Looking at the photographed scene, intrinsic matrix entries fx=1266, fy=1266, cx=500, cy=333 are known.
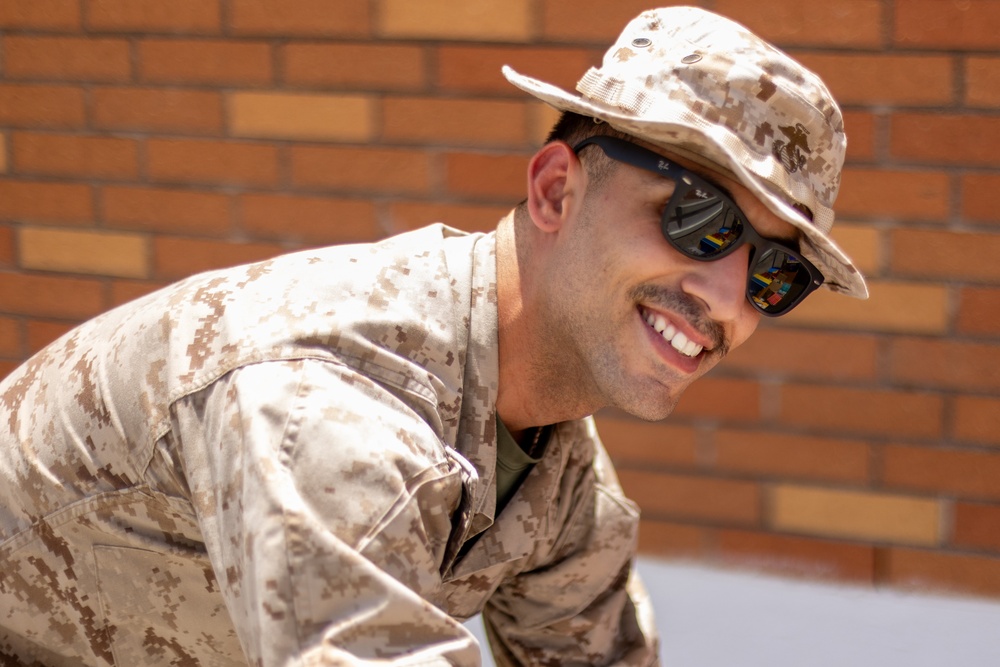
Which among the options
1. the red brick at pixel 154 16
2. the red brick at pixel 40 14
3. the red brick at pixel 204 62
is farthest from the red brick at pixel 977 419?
the red brick at pixel 40 14

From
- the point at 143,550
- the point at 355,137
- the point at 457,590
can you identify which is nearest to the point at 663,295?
the point at 457,590

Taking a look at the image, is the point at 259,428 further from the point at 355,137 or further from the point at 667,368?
the point at 355,137

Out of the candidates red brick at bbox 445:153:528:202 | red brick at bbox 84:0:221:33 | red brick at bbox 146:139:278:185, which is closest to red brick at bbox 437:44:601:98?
red brick at bbox 445:153:528:202

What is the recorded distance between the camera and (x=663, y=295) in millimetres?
1818

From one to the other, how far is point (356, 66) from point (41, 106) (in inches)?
35.4

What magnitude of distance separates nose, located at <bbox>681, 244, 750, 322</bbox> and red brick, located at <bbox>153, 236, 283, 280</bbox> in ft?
5.47

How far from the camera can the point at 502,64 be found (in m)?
3.01

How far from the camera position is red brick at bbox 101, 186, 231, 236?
10.7 feet

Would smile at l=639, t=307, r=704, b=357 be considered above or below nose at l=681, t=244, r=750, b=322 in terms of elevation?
below

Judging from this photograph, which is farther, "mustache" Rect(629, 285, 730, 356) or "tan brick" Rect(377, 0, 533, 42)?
"tan brick" Rect(377, 0, 533, 42)

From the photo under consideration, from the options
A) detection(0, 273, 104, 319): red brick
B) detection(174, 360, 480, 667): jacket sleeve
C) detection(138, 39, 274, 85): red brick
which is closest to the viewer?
detection(174, 360, 480, 667): jacket sleeve

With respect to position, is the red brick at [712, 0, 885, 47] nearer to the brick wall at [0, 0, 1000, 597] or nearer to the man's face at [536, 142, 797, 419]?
the brick wall at [0, 0, 1000, 597]

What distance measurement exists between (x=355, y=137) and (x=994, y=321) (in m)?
1.58

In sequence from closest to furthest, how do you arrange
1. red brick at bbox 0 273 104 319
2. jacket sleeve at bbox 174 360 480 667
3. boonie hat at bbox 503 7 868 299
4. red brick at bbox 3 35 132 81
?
1. jacket sleeve at bbox 174 360 480 667
2. boonie hat at bbox 503 7 868 299
3. red brick at bbox 3 35 132 81
4. red brick at bbox 0 273 104 319
